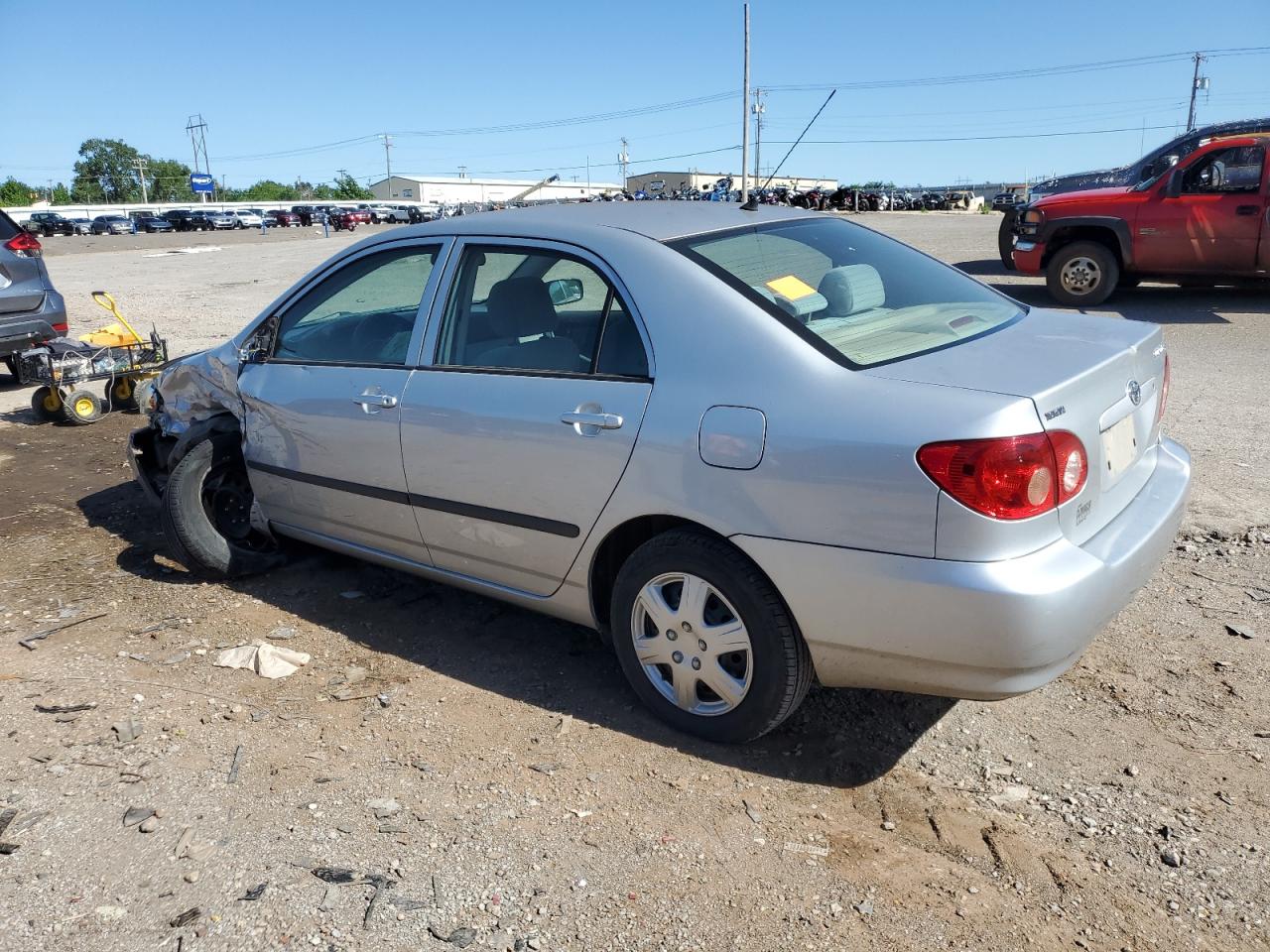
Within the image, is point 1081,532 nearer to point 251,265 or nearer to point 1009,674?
point 1009,674

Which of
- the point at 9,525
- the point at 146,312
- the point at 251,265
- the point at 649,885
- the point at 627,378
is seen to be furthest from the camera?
the point at 251,265

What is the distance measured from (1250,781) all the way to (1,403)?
1045cm

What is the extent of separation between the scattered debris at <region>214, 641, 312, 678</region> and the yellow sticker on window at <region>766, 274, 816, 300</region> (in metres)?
2.37

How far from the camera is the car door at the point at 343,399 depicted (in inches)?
156

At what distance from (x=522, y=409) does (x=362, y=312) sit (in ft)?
4.47

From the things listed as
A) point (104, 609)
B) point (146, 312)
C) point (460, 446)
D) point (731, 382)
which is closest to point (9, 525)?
point (104, 609)

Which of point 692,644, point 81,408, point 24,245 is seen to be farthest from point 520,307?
point 24,245

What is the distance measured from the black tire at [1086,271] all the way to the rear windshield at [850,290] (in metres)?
9.08

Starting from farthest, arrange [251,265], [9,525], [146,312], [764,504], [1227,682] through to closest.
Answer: [251,265] → [146,312] → [9,525] → [1227,682] → [764,504]

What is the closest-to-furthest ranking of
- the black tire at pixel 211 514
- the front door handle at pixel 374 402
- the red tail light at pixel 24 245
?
the front door handle at pixel 374 402 < the black tire at pixel 211 514 < the red tail light at pixel 24 245

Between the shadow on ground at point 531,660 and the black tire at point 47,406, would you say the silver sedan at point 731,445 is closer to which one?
the shadow on ground at point 531,660

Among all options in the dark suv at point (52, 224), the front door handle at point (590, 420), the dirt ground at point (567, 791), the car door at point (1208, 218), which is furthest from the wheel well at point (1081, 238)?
the dark suv at point (52, 224)

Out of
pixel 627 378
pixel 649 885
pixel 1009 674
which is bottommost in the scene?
pixel 649 885

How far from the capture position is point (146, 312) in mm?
15773
